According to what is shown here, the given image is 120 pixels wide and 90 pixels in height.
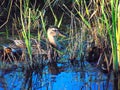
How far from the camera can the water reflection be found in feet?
20.5

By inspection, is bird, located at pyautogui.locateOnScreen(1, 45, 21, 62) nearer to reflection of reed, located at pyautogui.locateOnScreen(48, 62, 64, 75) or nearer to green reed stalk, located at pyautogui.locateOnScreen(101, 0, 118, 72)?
reflection of reed, located at pyautogui.locateOnScreen(48, 62, 64, 75)

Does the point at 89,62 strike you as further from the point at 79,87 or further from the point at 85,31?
the point at 79,87

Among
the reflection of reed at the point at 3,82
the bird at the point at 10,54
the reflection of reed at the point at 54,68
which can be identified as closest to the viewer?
the reflection of reed at the point at 3,82

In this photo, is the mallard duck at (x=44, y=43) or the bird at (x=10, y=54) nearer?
the mallard duck at (x=44, y=43)

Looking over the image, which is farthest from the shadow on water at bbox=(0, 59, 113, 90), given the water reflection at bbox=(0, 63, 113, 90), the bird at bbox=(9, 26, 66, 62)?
the bird at bbox=(9, 26, 66, 62)

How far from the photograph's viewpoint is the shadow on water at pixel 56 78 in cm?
627

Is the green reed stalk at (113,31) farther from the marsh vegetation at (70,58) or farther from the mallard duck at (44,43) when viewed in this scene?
the mallard duck at (44,43)

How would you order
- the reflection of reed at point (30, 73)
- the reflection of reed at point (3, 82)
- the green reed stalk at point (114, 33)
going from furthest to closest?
the reflection of reed at point (30, 73) < the reflection of reed at point (3, 82) < the green reed stalk at point (114, 33)

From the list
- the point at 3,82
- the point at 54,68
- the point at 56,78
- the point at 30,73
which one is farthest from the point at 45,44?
the point at 3,82

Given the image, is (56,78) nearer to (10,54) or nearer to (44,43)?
(10,54)

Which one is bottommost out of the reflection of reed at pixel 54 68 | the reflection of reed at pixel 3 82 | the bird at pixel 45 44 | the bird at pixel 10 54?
the reflection of reed at pixel 3 82

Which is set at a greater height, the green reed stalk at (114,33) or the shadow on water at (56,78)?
the green reed stalk at (114,33)

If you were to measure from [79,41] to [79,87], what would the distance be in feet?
4.07

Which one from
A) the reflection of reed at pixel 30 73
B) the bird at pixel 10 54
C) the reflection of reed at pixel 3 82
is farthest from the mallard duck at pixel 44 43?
the reflection of reed at pixel 3 82
